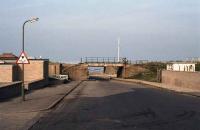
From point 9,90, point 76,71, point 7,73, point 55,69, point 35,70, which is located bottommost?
point 76,71

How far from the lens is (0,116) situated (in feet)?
68.3

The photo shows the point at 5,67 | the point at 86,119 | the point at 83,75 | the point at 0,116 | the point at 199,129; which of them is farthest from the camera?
the point at 83,75

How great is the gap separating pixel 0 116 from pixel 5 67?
3527 centimetres

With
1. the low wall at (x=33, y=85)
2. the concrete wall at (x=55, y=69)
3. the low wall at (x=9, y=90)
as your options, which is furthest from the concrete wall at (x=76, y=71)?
the low wall at (x=9, y=90)

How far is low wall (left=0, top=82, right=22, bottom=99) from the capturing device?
32.0m

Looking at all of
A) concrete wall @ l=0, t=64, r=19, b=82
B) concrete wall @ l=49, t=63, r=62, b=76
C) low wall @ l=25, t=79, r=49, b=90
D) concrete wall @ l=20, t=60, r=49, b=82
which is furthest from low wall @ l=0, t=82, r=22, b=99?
concrete wall @ l=49, t=63, r=62, b=76

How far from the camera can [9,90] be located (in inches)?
1356

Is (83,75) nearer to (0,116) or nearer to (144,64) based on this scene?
(144,64)

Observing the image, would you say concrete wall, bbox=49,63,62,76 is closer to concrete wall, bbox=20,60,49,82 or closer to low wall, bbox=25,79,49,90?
concrete wall, bbox=20,60,49,82

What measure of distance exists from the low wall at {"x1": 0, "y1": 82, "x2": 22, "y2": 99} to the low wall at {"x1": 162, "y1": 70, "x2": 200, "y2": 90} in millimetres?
18480

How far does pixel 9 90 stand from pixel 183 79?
26.5 metres

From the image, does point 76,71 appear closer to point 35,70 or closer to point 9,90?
point 35,70

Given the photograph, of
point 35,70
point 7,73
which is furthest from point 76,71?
point 7,73

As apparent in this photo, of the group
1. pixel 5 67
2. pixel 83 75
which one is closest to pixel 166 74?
pixel 5 67
